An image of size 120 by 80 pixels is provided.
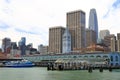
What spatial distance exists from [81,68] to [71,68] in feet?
30.3

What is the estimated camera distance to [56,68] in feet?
479

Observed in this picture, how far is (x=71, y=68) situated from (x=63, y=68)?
5798 mm

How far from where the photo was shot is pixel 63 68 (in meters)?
147

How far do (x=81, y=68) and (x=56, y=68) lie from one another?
1858 cm

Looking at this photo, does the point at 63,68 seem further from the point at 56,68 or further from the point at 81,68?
the point at 81,68

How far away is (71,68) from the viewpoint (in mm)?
150375

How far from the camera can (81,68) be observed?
6186 inches

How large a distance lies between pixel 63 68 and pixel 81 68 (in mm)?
14972

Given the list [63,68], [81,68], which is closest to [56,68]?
[63,68]

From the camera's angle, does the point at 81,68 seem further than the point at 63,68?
Yes

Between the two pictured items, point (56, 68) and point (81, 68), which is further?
point (81, 68)

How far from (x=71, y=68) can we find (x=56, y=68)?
962 cm
